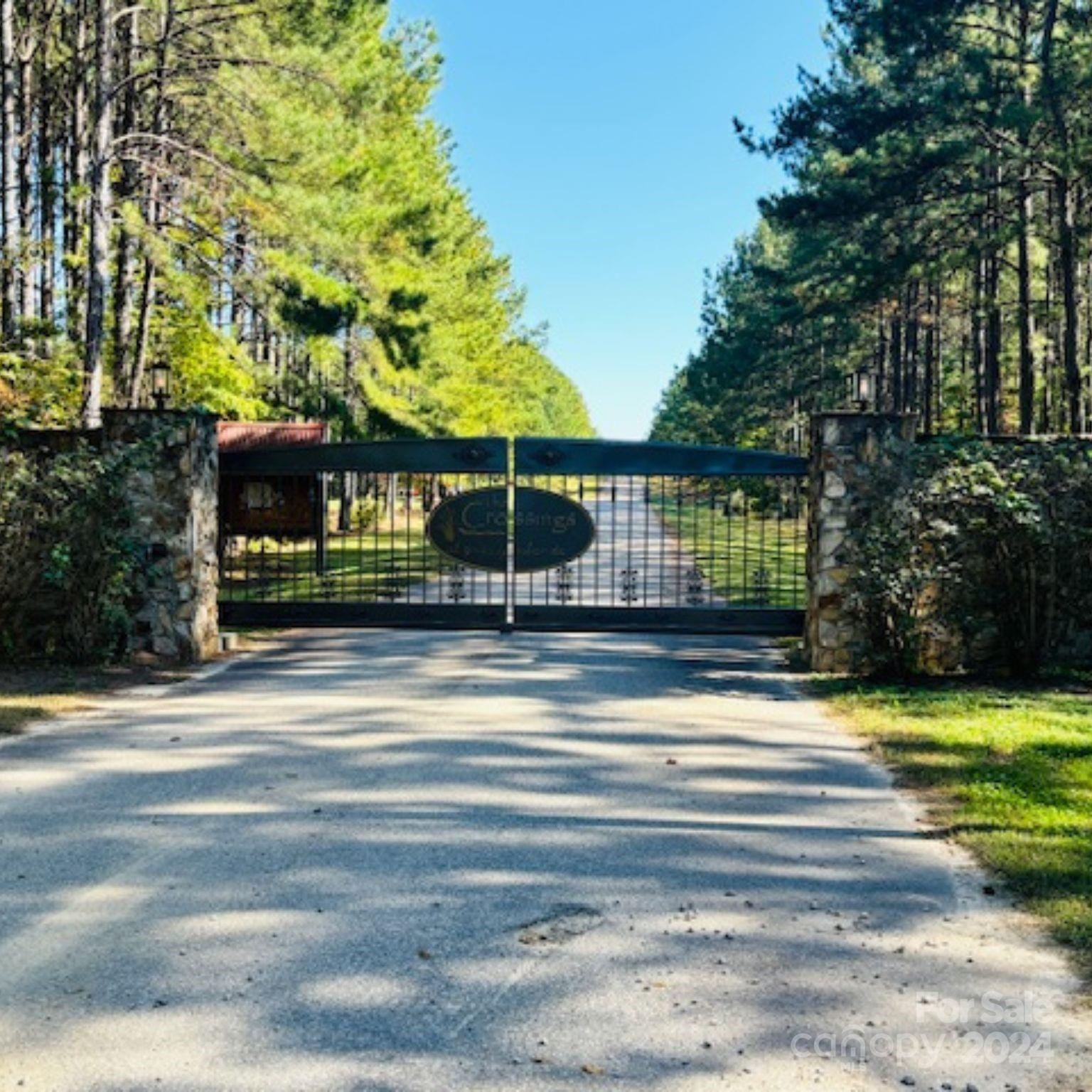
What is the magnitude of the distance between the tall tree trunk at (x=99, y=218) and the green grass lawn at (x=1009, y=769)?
39.8ft

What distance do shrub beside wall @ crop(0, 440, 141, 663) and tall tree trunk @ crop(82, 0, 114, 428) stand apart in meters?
6.99

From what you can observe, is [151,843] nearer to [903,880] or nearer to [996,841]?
[903,880]

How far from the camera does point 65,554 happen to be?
9.16m

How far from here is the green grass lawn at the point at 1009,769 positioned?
4520 millimetres

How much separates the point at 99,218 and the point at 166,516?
8.26m

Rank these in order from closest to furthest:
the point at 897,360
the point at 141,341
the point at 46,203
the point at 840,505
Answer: the point at 840,505
the point at 141,341
the point at 46,203
the point at 897,360

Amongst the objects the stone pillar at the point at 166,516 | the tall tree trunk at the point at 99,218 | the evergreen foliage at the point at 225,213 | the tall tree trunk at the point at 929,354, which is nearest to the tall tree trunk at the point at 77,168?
the evergreen foliage at the point at 225,213

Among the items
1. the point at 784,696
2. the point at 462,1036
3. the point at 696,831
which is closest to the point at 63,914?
the point at 462,1036

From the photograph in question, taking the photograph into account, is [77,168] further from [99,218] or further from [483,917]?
[483,917]

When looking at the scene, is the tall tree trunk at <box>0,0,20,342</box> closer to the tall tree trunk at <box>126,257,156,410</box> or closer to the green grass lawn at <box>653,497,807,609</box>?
the tall tree trunk at <box>126,257,156,410</box>

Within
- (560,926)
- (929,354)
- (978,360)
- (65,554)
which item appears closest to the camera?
(560,926)

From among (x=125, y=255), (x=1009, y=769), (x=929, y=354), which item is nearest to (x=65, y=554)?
(x=1009, y=769)

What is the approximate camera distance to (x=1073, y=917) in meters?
4.12

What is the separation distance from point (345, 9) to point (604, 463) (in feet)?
38.7
